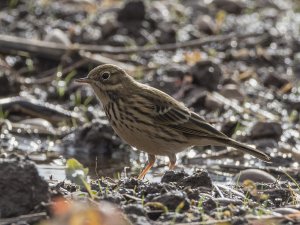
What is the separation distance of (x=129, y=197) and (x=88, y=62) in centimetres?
614

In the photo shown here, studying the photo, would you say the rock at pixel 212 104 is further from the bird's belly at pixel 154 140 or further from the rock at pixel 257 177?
the rock at pixel 257 177

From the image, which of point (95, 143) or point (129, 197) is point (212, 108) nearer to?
point (95, 143)

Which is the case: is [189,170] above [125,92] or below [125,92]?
below

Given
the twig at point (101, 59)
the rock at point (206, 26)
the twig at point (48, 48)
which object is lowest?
the twig at point (101, 59)

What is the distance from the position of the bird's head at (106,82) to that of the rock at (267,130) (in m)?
2.40

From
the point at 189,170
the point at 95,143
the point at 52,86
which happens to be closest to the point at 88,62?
the point at 52,86

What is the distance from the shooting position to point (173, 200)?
5812 millimetres

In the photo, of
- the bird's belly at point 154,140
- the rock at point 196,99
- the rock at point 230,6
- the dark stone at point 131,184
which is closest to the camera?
the dark stone at point 131,184

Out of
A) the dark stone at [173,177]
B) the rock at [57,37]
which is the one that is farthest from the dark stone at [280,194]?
the rock at [57,37]

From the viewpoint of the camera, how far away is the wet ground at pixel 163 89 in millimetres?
5812

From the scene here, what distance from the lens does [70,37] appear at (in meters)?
13.1

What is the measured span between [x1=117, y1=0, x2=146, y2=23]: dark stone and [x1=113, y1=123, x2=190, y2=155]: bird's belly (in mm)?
5722

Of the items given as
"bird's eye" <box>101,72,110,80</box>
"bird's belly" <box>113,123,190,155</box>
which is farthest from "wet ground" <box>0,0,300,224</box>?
"bird's eye" <box>101,72,110,80</box>

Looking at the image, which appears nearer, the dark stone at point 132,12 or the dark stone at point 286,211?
the dark stone at point 286,211
